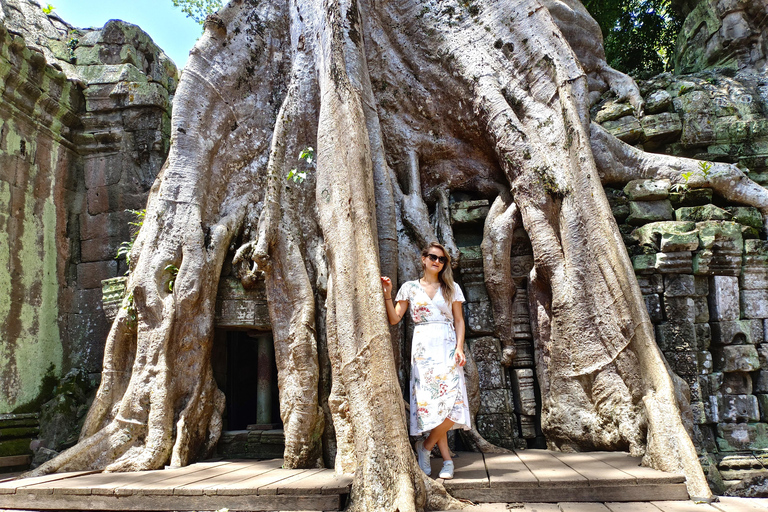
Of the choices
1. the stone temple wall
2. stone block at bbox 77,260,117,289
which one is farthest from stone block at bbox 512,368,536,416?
stone block at bbox 77,260,117,289

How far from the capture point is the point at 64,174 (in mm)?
5855

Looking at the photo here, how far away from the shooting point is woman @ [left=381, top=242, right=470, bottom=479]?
292 centimetres

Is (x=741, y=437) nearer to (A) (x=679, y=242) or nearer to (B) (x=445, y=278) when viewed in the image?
(A) (x=679, y=242)

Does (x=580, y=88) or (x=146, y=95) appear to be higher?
(x=146, y=95)

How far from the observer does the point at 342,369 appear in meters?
2.97

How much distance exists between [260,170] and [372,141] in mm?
1034

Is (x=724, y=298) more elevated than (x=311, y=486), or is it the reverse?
(x=724, y=298)

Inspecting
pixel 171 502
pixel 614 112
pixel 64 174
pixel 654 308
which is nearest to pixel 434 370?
pixel 171 502

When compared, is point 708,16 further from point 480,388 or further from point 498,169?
point 480,388

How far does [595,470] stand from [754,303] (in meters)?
2.22

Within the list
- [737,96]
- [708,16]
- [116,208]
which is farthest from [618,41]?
[116,208]

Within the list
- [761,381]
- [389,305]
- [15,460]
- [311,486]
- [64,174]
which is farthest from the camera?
[64,174]

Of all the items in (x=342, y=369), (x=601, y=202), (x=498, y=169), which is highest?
(x=498, y=169)

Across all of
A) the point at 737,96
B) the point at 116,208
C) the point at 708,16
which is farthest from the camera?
the point at 708,16
